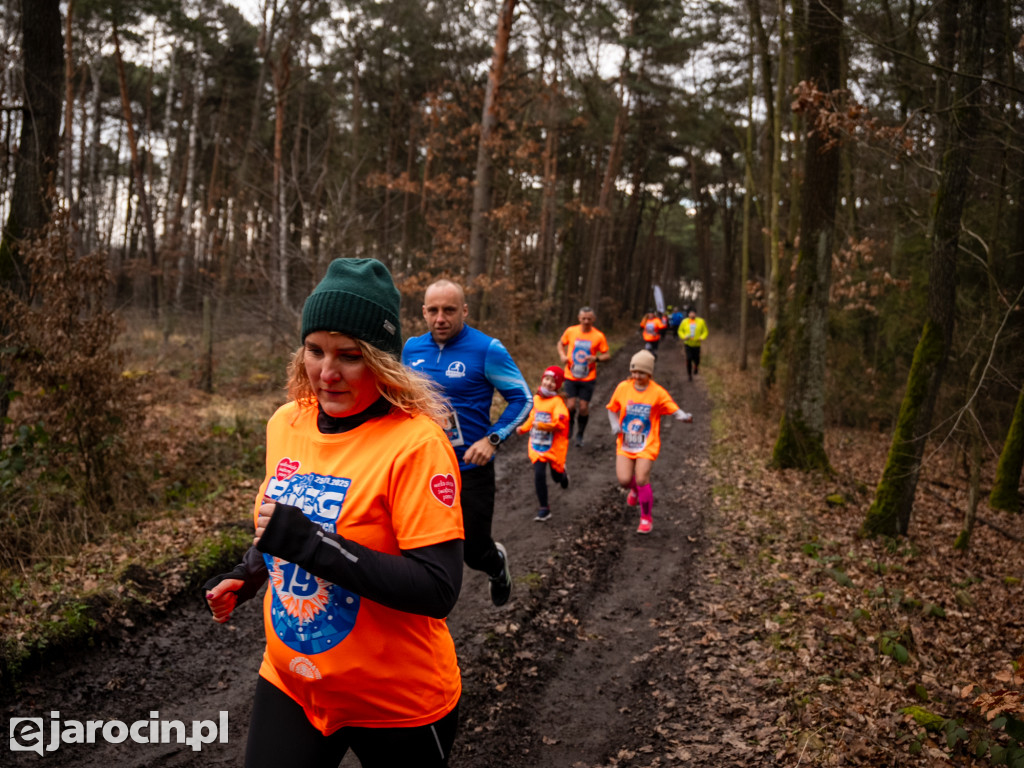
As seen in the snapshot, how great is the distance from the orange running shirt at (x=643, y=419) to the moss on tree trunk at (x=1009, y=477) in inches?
229

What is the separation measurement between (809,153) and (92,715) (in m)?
11.3

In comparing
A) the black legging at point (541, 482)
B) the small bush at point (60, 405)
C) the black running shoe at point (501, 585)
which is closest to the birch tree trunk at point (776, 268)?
the black legging at point (541, 482)

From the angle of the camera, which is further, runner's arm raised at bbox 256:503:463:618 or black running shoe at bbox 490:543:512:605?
black running shoe at bbox 490:543:512:605

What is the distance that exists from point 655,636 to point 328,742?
13.4 ft

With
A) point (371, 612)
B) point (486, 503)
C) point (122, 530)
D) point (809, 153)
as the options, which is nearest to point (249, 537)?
point (122, 530)

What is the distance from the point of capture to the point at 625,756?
4.07 meters

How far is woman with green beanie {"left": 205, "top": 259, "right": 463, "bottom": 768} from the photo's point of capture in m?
1.82

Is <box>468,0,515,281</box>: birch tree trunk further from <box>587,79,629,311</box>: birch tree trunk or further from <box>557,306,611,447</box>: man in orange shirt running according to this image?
<box>587,79,629,311</box>: birch tree trunk

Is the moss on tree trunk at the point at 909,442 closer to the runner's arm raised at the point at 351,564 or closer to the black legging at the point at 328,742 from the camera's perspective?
the black legging at the point at 328,742

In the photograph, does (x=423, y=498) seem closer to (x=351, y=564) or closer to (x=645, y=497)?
(x=351, y=564)

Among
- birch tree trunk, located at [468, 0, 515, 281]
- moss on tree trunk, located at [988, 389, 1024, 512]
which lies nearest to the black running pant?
moss on tree trunk, located at [988, 389, 1024, 512]

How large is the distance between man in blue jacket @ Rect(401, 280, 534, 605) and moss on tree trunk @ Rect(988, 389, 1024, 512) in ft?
28.7

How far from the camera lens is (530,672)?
4895 millimetres

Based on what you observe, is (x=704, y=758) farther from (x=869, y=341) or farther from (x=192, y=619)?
(x=869, y=341)
